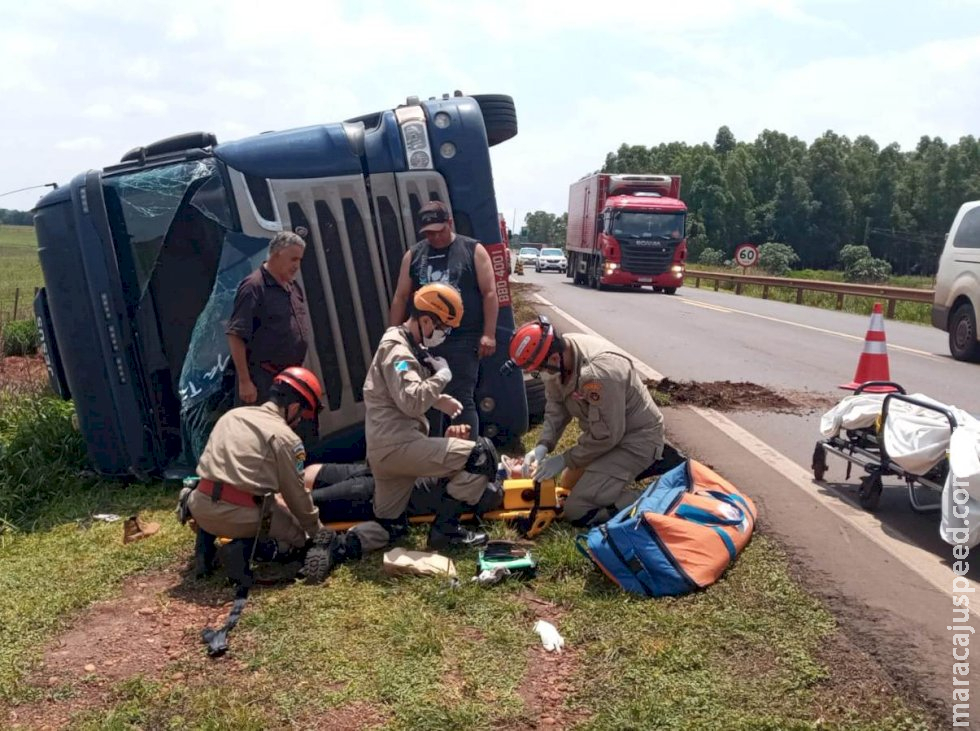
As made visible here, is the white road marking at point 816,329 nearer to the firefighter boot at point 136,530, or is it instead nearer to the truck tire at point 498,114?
the truck tire at point 498,114

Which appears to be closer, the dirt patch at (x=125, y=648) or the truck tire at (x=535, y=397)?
the dirt patch at (x=125, y=648)

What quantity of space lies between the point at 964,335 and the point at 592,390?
359 inches

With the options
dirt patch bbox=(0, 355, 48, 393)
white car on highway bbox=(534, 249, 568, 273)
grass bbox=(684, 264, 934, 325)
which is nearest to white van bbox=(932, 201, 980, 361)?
grass bbox=(684, 264, 934, 325)

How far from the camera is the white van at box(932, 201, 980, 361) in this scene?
38.7ft

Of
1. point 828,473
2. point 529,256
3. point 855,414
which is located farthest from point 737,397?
point 529,256

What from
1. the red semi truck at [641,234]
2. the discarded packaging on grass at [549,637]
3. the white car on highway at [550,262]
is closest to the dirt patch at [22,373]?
the discarded packaging on grass at [549,637]

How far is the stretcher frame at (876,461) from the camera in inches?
178

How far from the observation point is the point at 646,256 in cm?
2434

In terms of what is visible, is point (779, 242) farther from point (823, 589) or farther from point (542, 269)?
point (823, 589)

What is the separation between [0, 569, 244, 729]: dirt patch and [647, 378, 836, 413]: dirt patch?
188 inches

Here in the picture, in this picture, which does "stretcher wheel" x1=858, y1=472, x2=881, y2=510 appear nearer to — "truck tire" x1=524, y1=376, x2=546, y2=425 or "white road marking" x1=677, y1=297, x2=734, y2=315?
"truck tire" x1=524, y1=376, x2=546, y2=425

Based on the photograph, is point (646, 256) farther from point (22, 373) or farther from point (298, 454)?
point (298, 454)

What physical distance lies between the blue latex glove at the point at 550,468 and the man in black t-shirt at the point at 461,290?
733mm

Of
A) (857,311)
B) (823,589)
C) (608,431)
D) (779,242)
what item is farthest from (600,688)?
(779,242)
